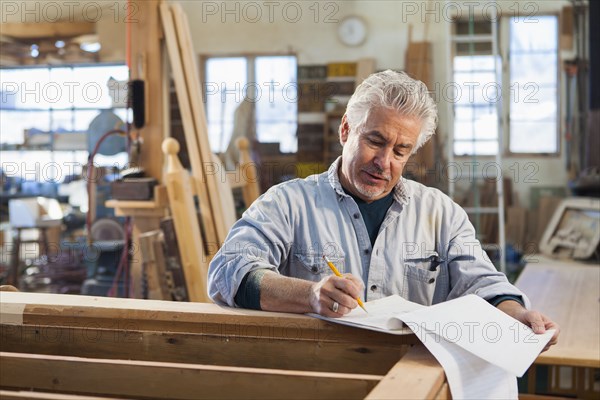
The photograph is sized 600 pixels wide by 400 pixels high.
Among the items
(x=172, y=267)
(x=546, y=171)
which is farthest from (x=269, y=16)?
(x=172, y=267)

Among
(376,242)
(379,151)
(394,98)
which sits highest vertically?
(394,98)

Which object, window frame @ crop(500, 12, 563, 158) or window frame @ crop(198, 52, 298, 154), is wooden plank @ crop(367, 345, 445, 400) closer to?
window frame @ crop(500, 12, 563, 158)

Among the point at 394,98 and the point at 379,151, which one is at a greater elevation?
the point at 394,98

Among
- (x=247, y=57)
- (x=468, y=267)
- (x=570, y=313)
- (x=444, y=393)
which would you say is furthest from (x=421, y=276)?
(x=247, y=57)

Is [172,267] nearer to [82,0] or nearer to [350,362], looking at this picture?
[350,362]

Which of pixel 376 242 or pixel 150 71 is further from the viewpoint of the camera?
pixel 150 71

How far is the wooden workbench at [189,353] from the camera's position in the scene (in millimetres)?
1540

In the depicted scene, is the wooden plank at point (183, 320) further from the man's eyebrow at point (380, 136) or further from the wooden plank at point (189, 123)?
the wooden plank at point (189, 123)

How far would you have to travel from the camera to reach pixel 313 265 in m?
2.37

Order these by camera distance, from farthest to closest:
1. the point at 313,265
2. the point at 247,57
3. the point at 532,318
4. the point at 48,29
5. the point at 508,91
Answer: the point at 247,57
the point at 508,91
the point at 48,29
the point at 313,265
the point at 532,318

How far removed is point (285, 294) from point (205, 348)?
24 cm

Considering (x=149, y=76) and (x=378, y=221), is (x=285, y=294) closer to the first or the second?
(x=378, y=221)

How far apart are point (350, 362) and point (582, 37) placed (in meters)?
9.27

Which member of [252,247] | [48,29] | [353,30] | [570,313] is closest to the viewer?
[252,247]
